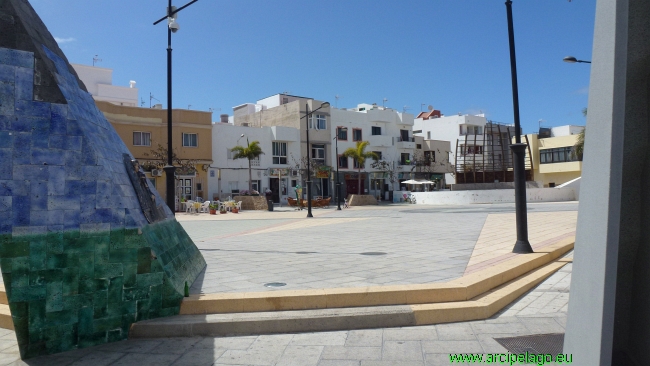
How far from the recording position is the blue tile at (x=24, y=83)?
4.66 metres

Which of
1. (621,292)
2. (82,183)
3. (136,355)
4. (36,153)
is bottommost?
(136,355)

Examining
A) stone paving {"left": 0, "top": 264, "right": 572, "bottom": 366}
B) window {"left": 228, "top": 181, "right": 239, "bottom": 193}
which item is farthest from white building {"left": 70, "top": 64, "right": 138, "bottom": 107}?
stone paving {"left": 0, "top": 264, "right": 572, "bottom": 366}

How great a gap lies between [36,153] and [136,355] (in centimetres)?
215

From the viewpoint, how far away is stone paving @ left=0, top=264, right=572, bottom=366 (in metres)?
4.31

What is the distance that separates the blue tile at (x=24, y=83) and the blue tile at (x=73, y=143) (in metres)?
0.52

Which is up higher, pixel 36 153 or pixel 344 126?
pixel 344 126

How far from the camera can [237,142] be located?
43.2m

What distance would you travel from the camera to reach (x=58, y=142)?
476 cm

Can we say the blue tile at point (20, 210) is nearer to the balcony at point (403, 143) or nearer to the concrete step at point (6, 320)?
the concrete step at point (6, 320)

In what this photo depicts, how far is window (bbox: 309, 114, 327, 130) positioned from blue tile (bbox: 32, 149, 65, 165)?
44364 mm

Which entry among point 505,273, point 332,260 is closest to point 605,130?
point 505,273

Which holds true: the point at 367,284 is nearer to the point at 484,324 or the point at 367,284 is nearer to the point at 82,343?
the point at 484,324

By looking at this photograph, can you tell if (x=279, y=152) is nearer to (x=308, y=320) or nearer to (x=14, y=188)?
(x=308, y=320)

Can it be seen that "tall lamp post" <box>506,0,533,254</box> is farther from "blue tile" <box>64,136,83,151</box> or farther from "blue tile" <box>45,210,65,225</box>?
"blue tile" <box>45,210,65,225</box>
